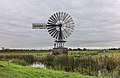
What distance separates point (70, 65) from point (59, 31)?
27356 mm

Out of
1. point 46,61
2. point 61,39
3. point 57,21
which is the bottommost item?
point 46,61

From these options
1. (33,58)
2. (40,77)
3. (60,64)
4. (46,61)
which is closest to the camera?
(40,77)

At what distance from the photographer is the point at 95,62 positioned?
3158 centimetres

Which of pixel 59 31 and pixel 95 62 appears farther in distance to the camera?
pixel 59 31

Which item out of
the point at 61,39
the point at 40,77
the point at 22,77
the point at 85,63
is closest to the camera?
the point at 22,77

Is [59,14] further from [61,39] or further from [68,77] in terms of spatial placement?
[68,77]

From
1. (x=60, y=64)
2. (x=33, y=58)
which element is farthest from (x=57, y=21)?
(x=60, y=64)

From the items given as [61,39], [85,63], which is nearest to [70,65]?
[85,63]

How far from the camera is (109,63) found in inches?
1185

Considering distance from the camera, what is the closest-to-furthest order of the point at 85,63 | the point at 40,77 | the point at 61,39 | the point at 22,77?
the point at 22,77
the point at 40,77
the point at 85,63
the point at 61,39

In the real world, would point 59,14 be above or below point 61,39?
above

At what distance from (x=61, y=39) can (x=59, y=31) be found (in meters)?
2.01

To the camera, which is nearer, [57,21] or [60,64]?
[60,64]

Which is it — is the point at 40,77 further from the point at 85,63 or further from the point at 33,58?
the point at 33,58
